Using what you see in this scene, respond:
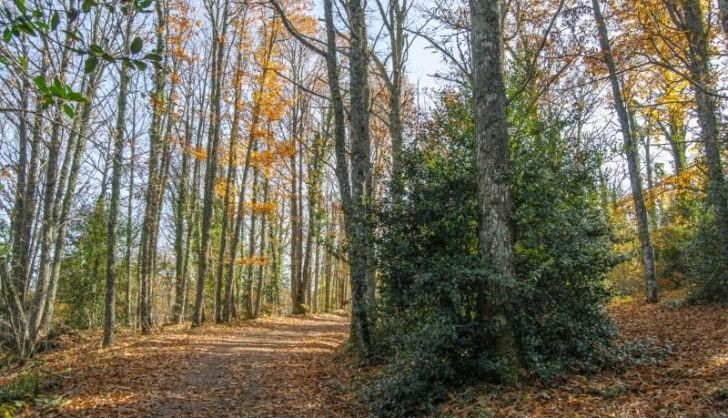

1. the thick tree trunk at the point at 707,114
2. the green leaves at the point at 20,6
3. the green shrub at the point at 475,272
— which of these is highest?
the thick tree trunk at the point at 707,114

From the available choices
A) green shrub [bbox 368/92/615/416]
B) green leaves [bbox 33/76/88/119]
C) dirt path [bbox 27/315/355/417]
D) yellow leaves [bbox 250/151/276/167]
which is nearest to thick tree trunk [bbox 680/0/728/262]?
green shrub [bbox 368/92/615/416]

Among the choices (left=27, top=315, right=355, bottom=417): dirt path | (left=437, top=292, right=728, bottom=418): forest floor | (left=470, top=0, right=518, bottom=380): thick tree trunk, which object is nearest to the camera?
(left=437, top=292, right=728, bottom=418): forest floor

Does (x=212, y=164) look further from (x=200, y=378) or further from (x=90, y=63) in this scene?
(x=90, y=63)

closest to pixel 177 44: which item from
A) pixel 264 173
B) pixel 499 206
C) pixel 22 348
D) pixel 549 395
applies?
pixel 264 173

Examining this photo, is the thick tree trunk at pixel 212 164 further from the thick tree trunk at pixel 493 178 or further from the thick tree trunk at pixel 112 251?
the thick tree trunk at pixel 493 178

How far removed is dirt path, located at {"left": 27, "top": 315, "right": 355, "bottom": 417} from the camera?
22.2 feet

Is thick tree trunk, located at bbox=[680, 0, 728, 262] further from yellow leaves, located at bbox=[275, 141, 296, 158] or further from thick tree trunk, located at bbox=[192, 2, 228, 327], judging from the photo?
thick tree trunk, located at bbox=[192, 2, 228, 327]

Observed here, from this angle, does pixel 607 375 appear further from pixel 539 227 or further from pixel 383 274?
pixel 383 274

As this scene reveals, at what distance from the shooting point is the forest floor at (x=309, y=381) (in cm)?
523

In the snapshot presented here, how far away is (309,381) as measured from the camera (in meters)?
8.52

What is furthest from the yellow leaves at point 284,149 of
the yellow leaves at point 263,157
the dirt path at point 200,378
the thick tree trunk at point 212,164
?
the dirt path at point 200,378

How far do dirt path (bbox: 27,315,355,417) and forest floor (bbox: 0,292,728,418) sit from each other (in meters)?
0.02

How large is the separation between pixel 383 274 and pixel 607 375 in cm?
334

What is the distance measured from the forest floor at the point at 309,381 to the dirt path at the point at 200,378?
0.02 m
